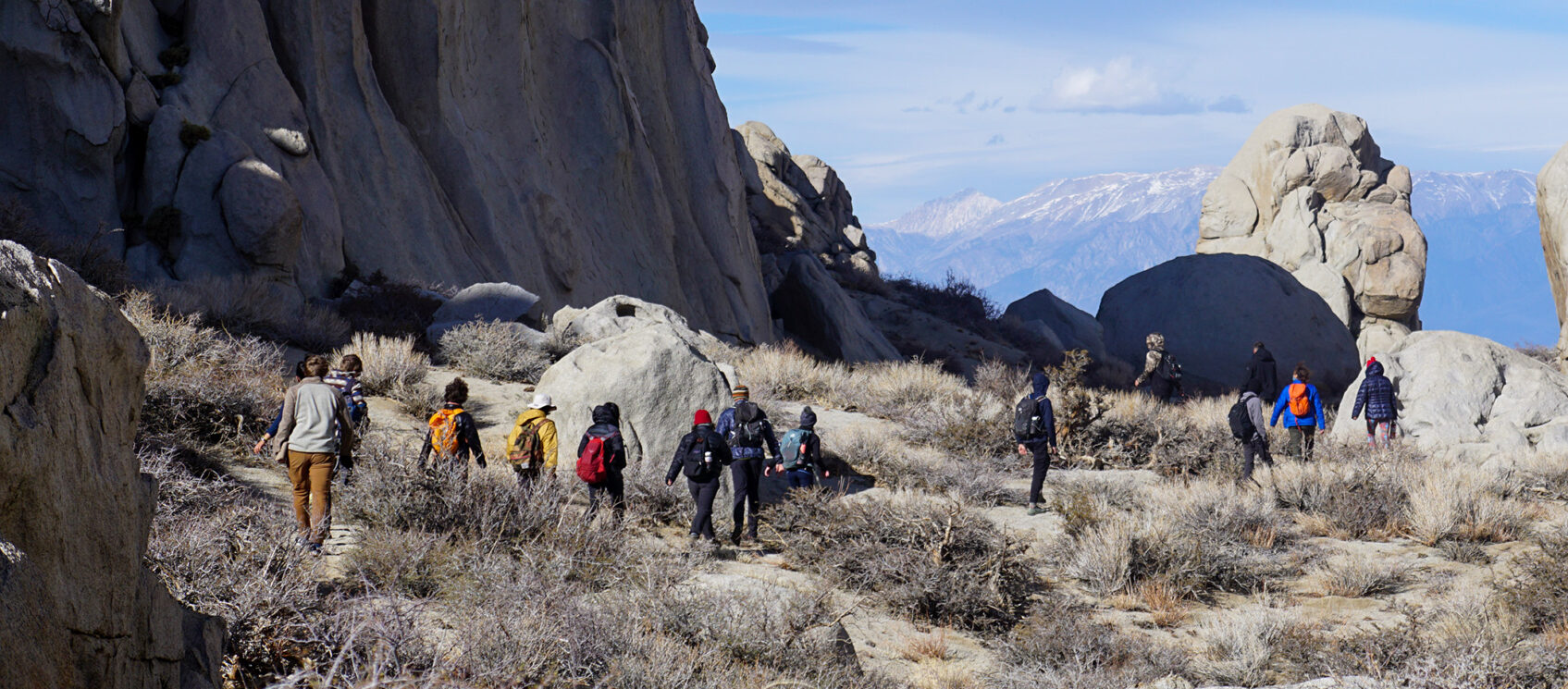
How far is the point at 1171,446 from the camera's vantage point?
45.2 ft

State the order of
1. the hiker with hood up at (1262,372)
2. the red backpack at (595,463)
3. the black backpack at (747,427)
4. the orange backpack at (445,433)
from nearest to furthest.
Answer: the orange backpack at (445,433), the red backpack at (595,463), the black backpack at (747,427), the hiker with hood up at (1262,372)

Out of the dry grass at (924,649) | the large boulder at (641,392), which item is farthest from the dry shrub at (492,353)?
the dry grass at (924,649)

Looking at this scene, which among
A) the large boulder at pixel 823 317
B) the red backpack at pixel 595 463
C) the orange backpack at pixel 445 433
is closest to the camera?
the orange backpack at pixel 445 433

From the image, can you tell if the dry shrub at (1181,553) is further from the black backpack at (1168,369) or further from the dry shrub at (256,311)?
the dry shrub at (256,311)

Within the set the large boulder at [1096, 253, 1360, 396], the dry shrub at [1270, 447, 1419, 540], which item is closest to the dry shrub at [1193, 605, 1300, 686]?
the dry shrub at [1270, 447, 1419, 540]

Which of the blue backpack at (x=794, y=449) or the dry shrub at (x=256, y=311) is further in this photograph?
the dry shrub at (x=256, y=311)

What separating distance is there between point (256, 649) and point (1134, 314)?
2785 cm

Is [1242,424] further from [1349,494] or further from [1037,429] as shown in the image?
[1037,429]

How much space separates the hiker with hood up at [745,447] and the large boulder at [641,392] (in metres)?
0.97

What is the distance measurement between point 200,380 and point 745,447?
476 cm

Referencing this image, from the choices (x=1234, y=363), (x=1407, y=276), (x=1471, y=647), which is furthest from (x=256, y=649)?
(x=1407, y=276)

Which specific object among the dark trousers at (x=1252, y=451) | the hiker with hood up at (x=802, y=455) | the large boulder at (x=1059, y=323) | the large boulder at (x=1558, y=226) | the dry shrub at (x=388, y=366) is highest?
the large boulder at (x=1558, y=226)

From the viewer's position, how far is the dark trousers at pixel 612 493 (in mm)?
8469

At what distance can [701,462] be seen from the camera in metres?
8.70
